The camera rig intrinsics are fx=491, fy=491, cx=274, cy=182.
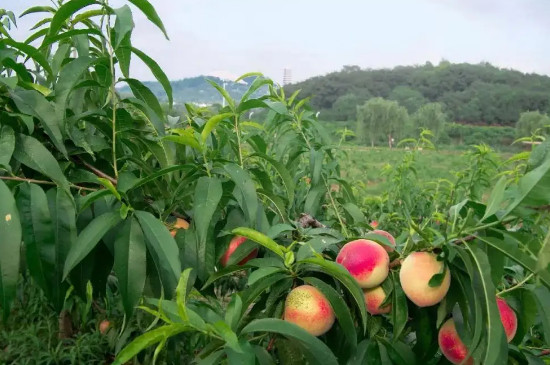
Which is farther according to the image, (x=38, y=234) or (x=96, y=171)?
(x=96, y=171)

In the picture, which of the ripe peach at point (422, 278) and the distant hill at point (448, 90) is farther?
the distant hill at point (448, 90)

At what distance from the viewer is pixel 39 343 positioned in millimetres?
2268

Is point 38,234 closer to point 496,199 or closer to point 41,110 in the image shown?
point 41,110

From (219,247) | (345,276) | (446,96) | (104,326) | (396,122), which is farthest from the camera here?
(446,96)

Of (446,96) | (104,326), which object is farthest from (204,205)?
(446,96)

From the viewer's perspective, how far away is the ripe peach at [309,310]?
0.63m

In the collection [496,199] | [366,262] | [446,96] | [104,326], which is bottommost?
[446,96]

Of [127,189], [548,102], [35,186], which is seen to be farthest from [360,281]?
[548,102]

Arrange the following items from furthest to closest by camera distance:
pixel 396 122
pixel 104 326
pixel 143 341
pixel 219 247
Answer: pixel 396 122 < pixel 104 326 < pixel 219 247 < pixel 143 341

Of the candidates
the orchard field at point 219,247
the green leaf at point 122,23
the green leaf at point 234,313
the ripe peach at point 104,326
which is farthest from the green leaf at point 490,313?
the ripe peach at point 104,326

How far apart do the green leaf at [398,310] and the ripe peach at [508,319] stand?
0.13 meters

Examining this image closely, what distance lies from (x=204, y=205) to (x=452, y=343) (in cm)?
38

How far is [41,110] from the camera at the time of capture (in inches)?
26.5

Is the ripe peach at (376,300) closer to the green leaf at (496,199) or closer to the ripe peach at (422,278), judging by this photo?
the ripe peach at (422,278)
